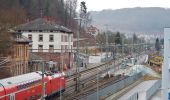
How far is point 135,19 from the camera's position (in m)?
161

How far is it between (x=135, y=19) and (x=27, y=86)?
141m

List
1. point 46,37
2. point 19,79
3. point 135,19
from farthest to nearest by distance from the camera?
1. point 135,19
2. point 46,37
3. point 19,79

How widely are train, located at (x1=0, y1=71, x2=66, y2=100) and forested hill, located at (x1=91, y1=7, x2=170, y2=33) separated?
89447mm

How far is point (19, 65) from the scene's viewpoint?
38125 mm

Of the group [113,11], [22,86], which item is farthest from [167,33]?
[113,11]

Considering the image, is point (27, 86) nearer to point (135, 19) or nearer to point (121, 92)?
point (121, 92)

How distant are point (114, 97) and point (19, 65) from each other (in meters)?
10.9

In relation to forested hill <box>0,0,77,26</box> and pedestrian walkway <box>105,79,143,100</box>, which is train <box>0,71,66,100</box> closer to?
pedestrian walkway <box>105,79,143,100</box>

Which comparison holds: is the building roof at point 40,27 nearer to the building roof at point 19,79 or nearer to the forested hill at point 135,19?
the building roof at point 19,79

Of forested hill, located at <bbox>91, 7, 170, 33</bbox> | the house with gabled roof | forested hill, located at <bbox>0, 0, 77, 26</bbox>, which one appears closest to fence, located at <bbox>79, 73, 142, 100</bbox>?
the house with gabled roof

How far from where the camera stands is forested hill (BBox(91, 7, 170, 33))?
419ft

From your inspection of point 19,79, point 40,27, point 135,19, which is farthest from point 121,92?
point 135,19

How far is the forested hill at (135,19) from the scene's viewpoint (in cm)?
12781

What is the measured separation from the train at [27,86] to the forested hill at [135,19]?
89447mm
